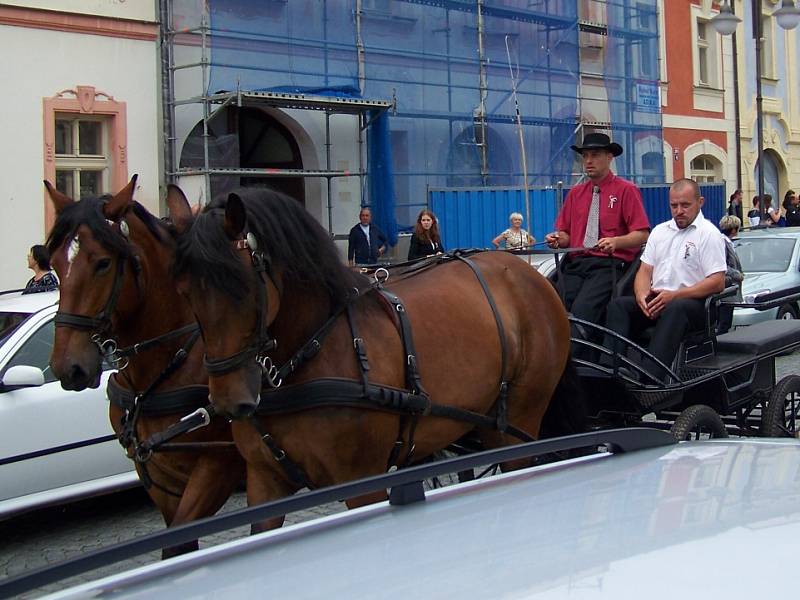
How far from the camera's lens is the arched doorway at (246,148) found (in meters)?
16.1

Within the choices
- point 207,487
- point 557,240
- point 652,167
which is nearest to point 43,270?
point 207,487

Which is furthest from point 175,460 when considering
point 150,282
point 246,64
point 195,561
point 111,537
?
point 246,64

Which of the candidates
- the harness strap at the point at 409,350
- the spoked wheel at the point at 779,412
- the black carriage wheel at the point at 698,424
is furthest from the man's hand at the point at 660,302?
the harness strap at the point at 409,350

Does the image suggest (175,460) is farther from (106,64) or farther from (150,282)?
(106,64)

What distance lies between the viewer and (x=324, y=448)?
4012 mm

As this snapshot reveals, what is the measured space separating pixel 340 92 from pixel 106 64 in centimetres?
394

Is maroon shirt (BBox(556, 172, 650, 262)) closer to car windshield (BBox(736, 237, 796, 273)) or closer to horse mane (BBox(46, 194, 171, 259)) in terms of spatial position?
horse mane (BBox(46, 194, 171, 259))

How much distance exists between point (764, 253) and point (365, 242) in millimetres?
5868

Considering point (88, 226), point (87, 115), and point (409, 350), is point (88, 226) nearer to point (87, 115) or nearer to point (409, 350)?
point (409, 350)

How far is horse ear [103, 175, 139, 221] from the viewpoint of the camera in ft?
14.7

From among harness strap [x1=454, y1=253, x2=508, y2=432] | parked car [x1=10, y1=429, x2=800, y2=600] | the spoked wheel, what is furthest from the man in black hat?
parked car [x1=10, y1=429, x2=800, y2=600]

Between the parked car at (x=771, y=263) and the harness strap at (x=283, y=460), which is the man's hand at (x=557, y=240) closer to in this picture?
the harness strap at (x=283, y=460)

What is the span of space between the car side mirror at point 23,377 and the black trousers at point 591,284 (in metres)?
3.06

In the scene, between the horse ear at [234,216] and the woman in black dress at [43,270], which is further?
the woman in black dress at [43,270]
